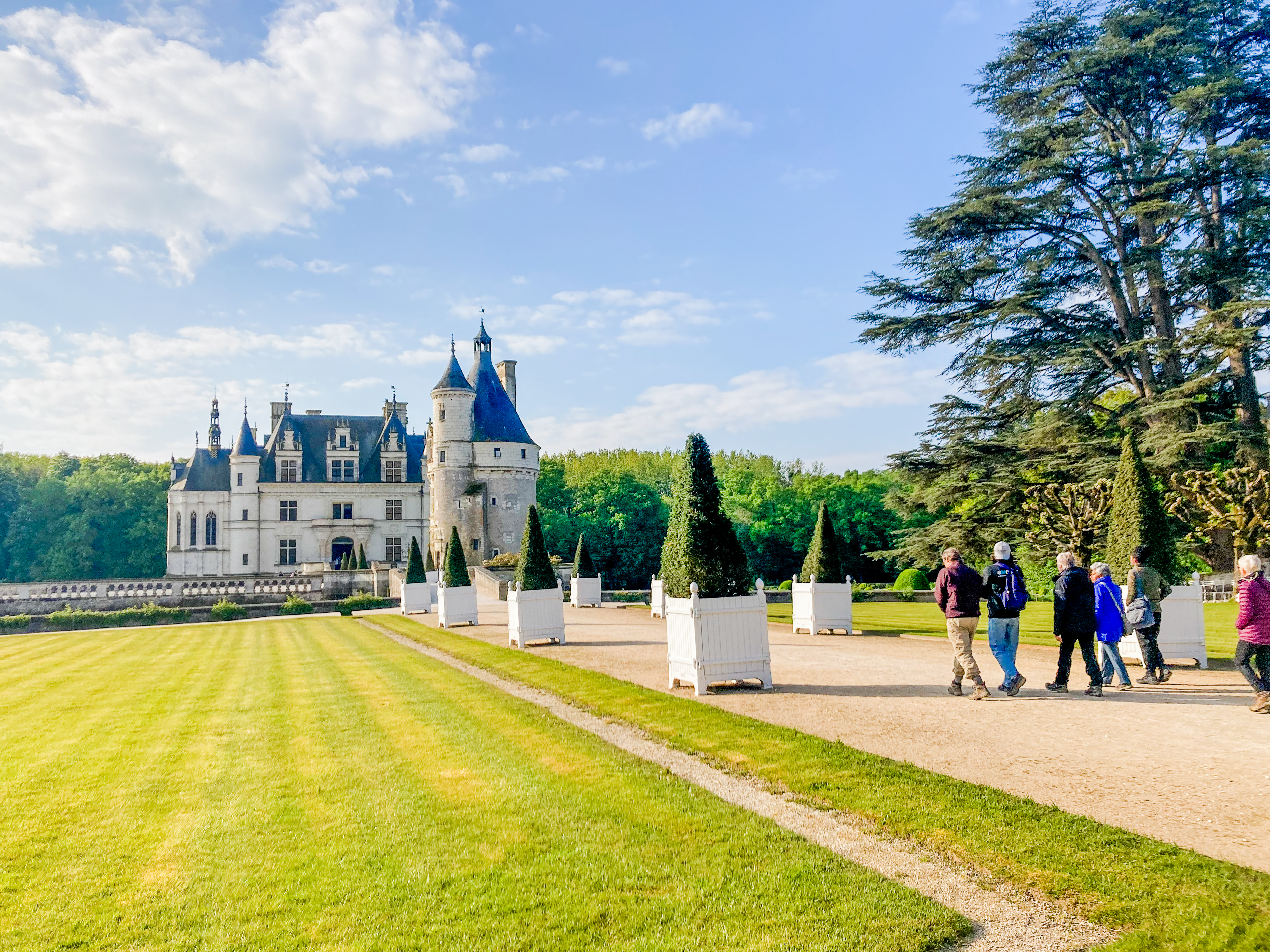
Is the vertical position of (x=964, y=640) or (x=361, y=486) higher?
(x=361, y=486)

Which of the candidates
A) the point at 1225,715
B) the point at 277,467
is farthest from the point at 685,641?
the point at 277,467

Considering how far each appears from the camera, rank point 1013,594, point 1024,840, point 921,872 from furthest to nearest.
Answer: point 1013,594 < point 1024,840 < point 921,872

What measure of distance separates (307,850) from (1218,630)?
660 inches

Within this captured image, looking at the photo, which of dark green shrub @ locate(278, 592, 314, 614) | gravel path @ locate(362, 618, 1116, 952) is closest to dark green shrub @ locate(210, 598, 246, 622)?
dark green shrub @ locate(278, 592, 314, 614)

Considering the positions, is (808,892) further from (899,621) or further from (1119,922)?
(899,621)

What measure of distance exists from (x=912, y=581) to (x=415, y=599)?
758 inches

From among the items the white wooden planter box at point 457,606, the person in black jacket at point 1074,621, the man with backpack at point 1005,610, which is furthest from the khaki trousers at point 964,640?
the white wooden planter box at point 457,606

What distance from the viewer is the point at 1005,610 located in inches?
358

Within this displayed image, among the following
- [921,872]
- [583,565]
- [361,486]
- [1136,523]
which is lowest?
[921,872]

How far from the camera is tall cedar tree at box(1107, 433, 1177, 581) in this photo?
11.6 meters

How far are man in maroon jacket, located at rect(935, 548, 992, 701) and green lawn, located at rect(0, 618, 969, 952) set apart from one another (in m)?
4.21

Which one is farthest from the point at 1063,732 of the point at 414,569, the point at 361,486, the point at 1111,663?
the point at 361,486

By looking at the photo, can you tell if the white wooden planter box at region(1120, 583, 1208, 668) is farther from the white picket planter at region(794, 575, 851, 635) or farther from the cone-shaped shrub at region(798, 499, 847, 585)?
the cone-shaped shrub at region(798, 499, 847, 585)

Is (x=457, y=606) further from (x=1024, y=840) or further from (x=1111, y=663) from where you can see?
(x=1024, y=840)
